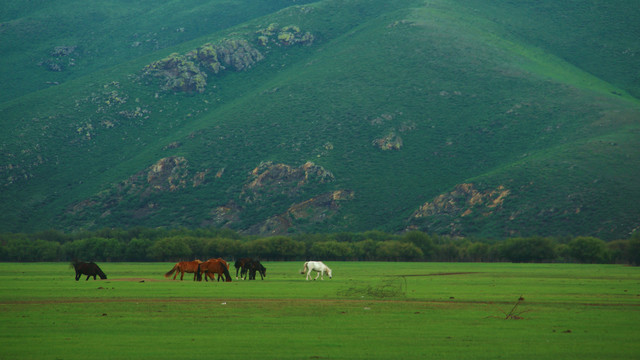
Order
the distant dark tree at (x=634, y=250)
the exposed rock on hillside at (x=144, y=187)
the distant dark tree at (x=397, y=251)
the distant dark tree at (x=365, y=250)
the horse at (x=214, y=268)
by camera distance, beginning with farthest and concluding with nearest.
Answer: the exposed rock on hillside at (x=144, y=187)
the distant dark tree at (x=365, y=250)
the distant dark tree at (x=397, y=251)
the distant dark tree at (x=634, y=250)
the horse at (x=214, y=268)

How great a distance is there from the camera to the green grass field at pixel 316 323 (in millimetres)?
24281

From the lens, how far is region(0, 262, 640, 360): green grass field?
24.3m

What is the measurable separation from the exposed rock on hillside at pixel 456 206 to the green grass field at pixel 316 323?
11469 cm

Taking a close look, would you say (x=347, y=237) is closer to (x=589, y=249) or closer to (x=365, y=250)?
(x=365, y=250)

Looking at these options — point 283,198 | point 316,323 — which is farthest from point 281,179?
point 316,323

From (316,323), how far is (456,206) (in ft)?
458

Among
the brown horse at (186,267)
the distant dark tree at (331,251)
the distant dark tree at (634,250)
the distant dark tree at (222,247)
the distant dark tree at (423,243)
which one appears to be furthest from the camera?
the distant dark tree at (423,243)

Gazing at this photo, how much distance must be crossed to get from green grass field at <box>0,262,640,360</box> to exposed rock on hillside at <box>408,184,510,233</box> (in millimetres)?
114690

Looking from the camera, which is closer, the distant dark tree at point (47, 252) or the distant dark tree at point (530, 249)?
the distant dark tree at point (530, 249)

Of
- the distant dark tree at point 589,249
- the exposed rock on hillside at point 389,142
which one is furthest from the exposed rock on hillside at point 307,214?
the distant dark tree at point 589,249

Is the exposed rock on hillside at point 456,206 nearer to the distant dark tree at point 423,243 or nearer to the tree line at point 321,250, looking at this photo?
the tree line at point 321,250

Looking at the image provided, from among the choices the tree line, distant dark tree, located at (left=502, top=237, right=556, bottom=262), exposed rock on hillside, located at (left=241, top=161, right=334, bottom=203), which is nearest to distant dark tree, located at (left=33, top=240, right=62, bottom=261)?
the tree line

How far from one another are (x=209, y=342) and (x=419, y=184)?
158m

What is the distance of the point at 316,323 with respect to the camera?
3128cm
